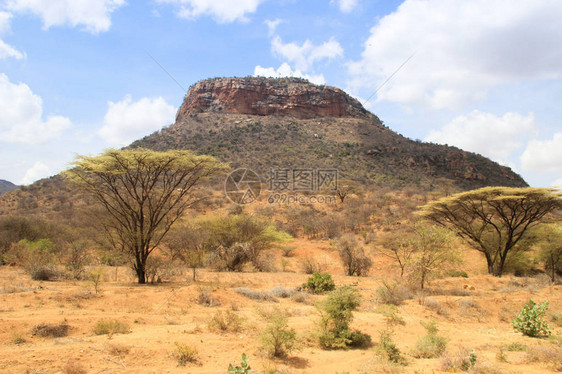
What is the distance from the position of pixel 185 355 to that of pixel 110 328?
227 cm

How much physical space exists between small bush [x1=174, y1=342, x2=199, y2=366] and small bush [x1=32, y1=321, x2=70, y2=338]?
9.28 ft

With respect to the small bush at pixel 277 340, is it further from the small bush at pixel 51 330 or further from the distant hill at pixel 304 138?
the distant hill at pixel 304 138

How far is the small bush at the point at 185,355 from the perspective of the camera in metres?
5.59

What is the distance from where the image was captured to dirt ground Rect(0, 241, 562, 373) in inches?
213

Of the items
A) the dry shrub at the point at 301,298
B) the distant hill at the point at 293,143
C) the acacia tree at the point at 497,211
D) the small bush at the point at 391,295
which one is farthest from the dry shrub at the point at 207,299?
the distant hill at the point at 293,143

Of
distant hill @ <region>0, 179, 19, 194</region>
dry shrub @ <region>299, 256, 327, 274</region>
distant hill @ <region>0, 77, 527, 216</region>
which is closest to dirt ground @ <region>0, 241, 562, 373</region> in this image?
dry shrub @ <region>299, 256, 327, 274</region>

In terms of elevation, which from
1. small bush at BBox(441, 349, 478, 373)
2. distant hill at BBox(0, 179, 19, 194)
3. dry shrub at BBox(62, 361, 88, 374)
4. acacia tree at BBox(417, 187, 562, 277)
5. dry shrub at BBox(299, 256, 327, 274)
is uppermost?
distant hill at BBox(0, 179, 19, 194)

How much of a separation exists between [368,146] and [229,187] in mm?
26696

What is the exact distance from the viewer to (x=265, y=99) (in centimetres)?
7281

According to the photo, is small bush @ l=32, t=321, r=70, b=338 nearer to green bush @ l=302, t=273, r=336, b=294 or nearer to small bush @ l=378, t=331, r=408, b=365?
→ small bush @ l=378, t=331, r=408, b=365

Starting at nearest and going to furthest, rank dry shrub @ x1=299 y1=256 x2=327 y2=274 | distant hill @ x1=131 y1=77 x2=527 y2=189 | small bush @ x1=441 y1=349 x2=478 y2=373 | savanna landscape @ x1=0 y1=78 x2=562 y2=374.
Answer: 1. small bush @ x1=441 y1=349 x2=478 y2=373
2. savanna landscape @ x1=0 y1=78 x2=562 y2=374
3. dry shrub @ x1=299 y1=256 x2=327 y2=274
4. distant hill @ x1=131 y1=77 x2=527 y2=189

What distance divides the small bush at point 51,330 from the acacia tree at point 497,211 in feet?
61.7

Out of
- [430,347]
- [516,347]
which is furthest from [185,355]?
[516,347]

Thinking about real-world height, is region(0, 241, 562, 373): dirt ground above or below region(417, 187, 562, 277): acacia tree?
below
